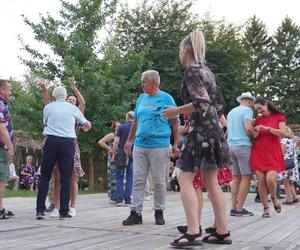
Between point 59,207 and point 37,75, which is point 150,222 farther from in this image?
point 37,75

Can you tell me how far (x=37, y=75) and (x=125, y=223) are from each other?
11951mm

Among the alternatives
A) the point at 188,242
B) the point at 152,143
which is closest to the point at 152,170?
the point at 152,143

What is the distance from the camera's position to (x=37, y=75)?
55.0ft

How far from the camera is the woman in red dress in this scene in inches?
281

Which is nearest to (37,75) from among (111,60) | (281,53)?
(111,60)

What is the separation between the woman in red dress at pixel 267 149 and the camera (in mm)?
7125

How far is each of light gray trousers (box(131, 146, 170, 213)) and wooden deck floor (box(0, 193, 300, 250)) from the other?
10.8 inches

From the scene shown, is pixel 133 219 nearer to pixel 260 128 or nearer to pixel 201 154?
pixel 201 154

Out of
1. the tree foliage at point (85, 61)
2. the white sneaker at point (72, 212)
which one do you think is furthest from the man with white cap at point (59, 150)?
the tree foliage at point (85, 61)

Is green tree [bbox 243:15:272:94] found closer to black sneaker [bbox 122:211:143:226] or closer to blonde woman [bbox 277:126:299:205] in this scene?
blonde woman [bbox 277:126:299:205]

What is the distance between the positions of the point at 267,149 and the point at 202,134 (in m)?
3.04

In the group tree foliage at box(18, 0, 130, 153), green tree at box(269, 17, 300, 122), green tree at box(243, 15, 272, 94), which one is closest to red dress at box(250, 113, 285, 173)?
tree foliage at box(18, 0, 130, 153)

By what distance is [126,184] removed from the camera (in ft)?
29.6

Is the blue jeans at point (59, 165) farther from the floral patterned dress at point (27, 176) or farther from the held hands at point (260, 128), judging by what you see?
the floral patterned dress at point (27, 176)
